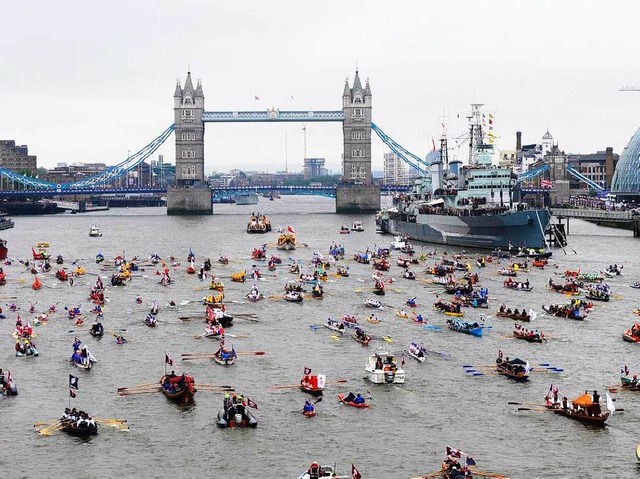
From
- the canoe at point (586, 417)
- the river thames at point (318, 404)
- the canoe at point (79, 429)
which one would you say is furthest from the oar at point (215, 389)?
the canoe at point (586, 417)

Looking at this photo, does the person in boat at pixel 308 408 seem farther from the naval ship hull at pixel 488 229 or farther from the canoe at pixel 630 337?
the naval ship hull at pixel 488 229

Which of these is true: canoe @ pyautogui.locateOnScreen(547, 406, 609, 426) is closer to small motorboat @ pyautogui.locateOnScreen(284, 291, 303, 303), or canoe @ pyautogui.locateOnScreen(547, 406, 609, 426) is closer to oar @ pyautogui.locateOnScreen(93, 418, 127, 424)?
oar @ pyautogui.locateOnScreen(93, 418, 127, 424)

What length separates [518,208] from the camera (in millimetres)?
144250

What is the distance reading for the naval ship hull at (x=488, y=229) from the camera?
136125 millimetres

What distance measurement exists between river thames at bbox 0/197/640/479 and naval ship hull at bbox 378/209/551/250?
34056 mm

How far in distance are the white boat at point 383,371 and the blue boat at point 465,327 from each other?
599 inches

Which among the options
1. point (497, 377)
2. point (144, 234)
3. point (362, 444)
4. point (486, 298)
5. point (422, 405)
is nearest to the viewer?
point (362, 444)

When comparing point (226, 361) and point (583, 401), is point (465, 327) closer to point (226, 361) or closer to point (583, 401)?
point (226, 361)

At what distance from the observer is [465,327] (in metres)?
78.8

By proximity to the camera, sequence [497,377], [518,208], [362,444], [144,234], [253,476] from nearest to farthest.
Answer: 1. [253,476]
2. [362,444]
3. [497,377]
4. [518,208]
5. [144,234]

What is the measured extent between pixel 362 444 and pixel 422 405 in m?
7.53

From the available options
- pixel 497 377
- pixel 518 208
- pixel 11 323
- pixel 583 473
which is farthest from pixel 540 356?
pixel 518 208

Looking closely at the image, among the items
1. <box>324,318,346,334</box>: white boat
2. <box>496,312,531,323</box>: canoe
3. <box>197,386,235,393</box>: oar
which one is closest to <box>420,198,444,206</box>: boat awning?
<box>496,312,531,323</box>: canoe

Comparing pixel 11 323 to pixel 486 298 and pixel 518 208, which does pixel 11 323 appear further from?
pixel 518 208
